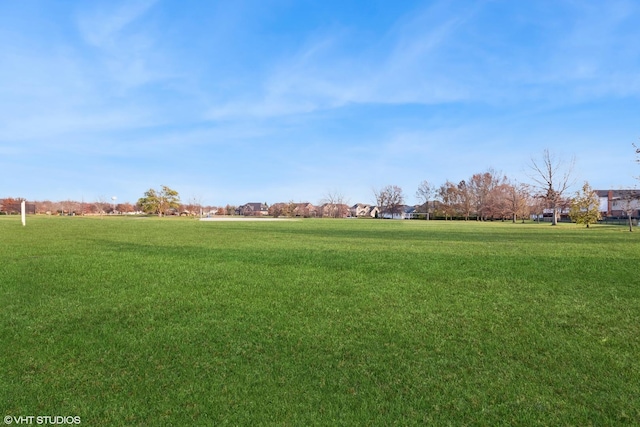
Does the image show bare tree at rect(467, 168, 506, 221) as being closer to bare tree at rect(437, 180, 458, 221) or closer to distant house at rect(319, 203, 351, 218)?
bare tree at rect(437, 180, 458, 221)

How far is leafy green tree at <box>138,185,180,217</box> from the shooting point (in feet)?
261

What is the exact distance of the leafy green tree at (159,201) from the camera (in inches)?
3130

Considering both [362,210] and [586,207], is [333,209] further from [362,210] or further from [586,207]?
[586,207]

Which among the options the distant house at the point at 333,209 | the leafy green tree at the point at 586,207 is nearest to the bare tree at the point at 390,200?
the distant house at the point at 333,209

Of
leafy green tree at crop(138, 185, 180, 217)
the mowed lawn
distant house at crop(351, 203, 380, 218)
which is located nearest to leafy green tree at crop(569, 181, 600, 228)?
the mowed lawn

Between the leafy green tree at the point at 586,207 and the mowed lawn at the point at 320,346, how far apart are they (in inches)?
1316

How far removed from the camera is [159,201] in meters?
80.4

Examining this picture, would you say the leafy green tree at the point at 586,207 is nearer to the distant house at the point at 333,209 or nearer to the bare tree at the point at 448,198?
the bare tree at the point at 448,198

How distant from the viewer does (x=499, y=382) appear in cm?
366

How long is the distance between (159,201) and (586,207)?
75.2m

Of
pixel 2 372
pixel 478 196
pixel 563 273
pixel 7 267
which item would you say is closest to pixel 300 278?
pixel 2 372

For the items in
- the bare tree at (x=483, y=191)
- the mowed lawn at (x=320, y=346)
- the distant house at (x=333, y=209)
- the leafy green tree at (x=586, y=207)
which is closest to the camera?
the mowed lawn at (x=320, y=346)

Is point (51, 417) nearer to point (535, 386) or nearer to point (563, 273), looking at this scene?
point (535, 386)

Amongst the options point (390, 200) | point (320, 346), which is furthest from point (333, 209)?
point (320, 346)
